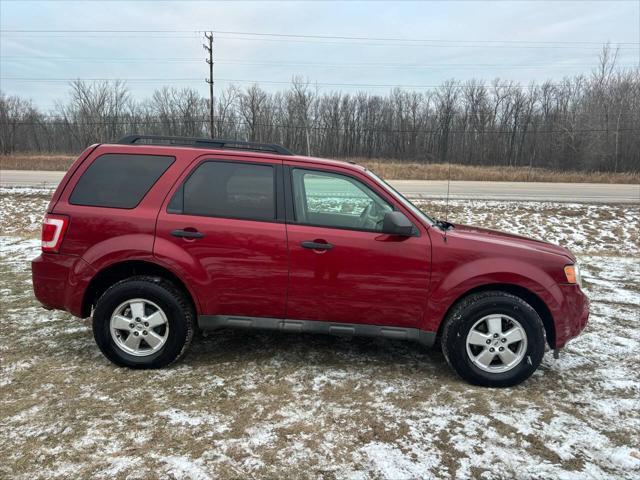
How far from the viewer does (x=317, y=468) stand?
253 centimetres

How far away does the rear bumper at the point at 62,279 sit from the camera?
11.8ft

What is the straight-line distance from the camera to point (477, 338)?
349 centimetres

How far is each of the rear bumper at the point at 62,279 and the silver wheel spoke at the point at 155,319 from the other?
0.59 m

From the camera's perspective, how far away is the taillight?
3576 mm

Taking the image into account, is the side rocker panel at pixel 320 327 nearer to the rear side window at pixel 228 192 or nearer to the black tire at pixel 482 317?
the black tire at pixel 482 317

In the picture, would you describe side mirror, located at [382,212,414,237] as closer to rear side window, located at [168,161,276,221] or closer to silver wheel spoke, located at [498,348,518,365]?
rear side window, located at [168,161,276,221]

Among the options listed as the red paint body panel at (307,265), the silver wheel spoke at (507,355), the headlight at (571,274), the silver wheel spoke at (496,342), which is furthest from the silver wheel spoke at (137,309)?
the headlight at (571,274)

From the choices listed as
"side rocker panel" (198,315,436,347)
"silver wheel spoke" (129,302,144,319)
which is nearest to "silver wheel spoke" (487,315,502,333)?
"side rocker panel" (198,315,436,347)

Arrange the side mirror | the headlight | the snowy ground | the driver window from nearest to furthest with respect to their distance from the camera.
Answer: the snowy ground → the side mirror → the headlight → the driver window

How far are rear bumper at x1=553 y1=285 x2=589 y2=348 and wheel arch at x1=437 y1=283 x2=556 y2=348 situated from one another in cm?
4

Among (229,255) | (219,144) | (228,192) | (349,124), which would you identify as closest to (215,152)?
(219,144)

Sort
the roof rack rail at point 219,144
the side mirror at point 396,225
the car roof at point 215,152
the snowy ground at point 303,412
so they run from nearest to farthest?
the snowy ground at point 303,412, the side mirror at point 396,225, the car roof at point 215,152, the roof rack rail at point 219,144

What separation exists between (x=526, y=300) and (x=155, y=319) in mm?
3100

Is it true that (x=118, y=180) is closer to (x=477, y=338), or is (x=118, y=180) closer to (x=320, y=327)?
(x=320, y=327)
